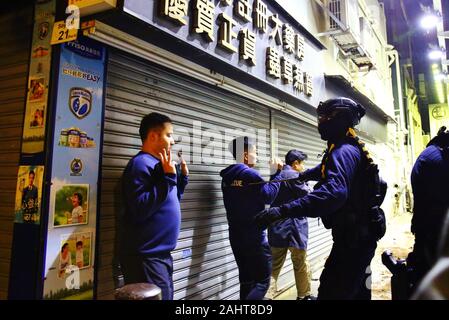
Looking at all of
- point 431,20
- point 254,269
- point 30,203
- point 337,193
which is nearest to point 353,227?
point 337,193

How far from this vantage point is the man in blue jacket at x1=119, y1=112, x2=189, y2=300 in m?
2.91

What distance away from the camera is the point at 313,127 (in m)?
8.60

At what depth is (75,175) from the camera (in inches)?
118

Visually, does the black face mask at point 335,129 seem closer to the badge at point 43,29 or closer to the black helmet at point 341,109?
the black helmet at point 341,109

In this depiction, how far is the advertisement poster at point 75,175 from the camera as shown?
9.33 feet

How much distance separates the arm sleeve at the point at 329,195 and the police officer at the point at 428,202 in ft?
3.48

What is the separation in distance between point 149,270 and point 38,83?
1940 millimetres

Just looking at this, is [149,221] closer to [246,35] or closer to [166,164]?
[166,164]

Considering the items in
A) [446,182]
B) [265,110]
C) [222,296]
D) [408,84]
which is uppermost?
[408,84]

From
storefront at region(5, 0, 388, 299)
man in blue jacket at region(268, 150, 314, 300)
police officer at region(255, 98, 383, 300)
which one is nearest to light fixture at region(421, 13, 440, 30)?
storefront at region(5, 0, 388, 299)
